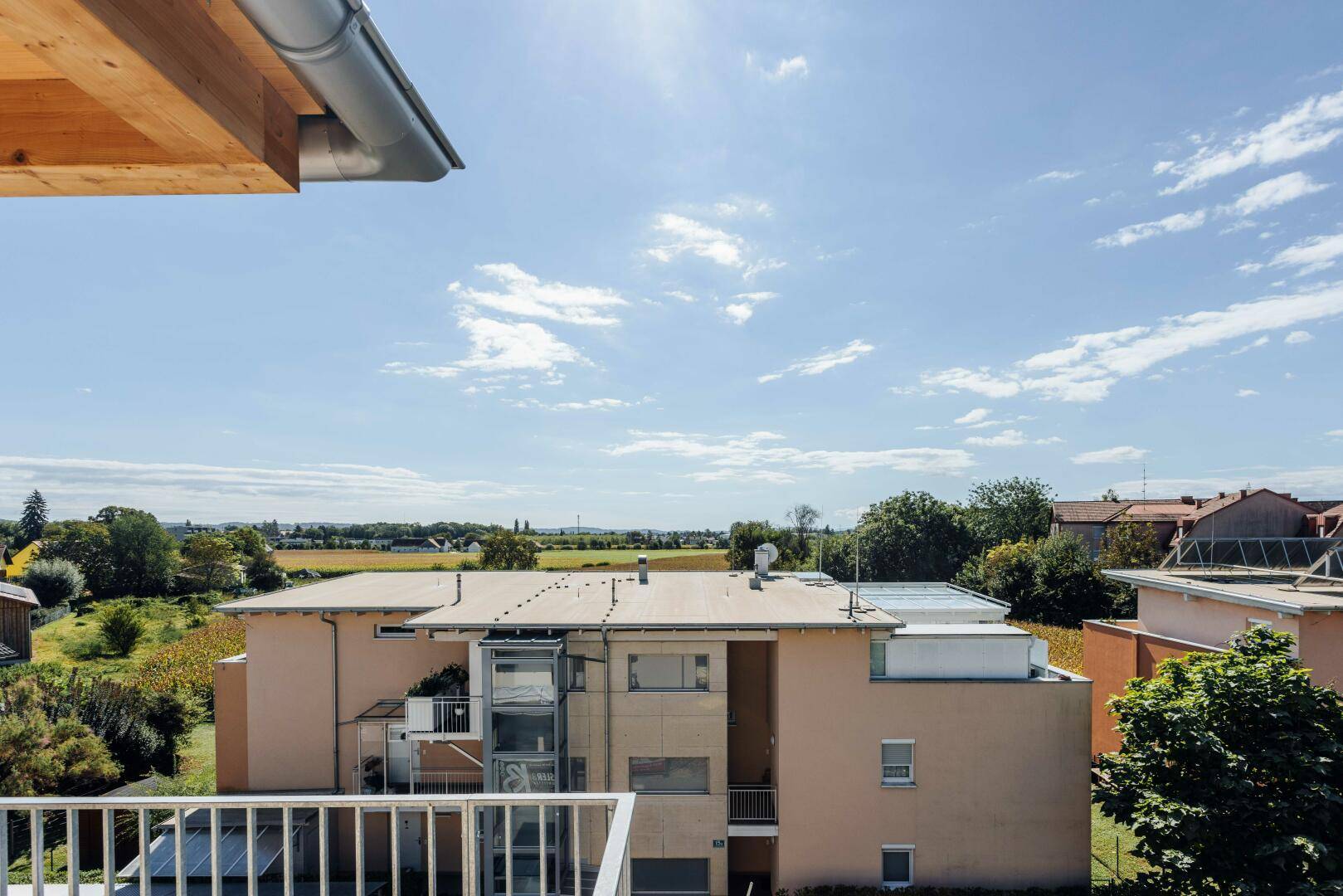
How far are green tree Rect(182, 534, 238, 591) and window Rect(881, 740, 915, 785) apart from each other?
185 ft

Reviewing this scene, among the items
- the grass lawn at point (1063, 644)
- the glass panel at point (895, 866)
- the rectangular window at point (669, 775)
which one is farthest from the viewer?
the grass lawn at point (1063, 644)

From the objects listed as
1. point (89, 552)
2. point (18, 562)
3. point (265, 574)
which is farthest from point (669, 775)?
point (18, 562)

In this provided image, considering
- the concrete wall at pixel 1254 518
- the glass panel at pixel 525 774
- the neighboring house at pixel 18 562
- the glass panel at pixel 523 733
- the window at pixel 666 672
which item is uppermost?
the concrete wall at pixel 1254 518

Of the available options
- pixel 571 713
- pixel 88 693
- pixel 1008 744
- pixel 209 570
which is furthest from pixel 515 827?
pixel 209 570

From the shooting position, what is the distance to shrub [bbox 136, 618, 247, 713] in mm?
23359

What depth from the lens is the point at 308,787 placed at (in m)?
12.9

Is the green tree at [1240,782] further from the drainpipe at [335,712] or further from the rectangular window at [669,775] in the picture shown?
the drainpipe at [335,712]

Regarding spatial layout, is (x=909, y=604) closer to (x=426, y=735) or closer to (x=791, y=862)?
(x=791, y=862)

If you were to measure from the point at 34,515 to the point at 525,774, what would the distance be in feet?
388

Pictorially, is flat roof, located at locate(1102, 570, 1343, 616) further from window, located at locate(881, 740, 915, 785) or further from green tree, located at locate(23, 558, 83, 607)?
green tree, located at locate(23, 558, 83, 607)

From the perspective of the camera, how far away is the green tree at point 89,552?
163 feet

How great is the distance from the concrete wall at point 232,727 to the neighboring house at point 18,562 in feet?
161

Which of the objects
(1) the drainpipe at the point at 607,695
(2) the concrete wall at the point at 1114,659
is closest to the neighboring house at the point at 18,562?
(1) the drainpipe at the point at 607,695

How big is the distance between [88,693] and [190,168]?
78.4 feet
